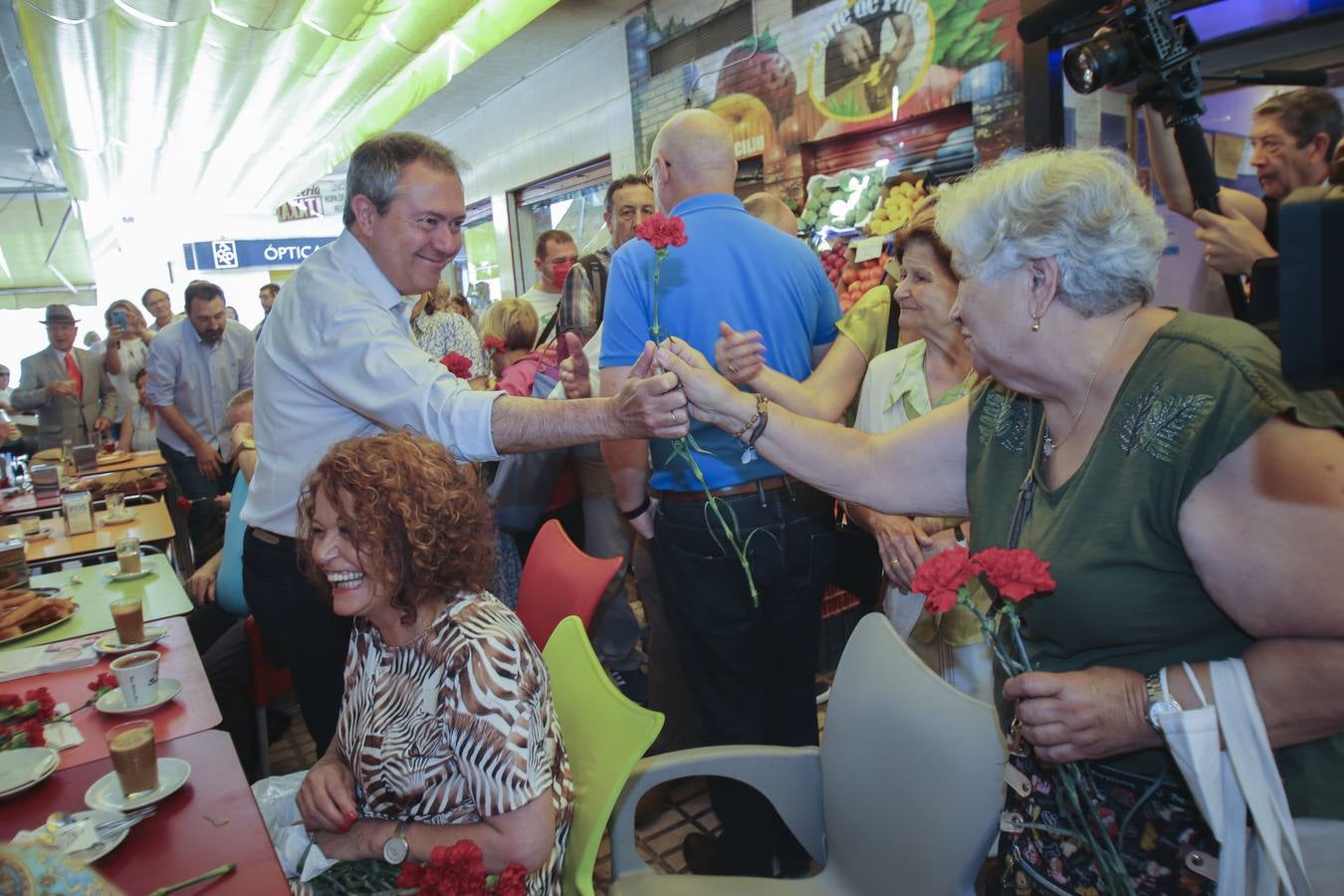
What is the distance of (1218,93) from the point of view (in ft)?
11.0

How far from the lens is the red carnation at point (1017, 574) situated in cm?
96

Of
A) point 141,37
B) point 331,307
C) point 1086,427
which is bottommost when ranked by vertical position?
point 1086,427

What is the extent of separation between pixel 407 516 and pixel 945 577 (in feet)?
3.24

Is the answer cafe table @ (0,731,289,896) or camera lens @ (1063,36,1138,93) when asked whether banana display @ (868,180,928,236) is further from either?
cafe table @ (0,731,289,896)

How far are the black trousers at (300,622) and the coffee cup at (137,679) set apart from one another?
0.33m

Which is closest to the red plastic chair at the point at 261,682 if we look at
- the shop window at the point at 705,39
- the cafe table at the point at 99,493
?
the cafe table at the point at 99,493

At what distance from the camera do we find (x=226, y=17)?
4.54 m

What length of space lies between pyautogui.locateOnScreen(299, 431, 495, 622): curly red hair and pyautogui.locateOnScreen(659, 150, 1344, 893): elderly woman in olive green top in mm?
974

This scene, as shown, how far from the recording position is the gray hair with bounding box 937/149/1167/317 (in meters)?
1.19

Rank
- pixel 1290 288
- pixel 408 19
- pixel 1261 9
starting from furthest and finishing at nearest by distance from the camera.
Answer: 1. pixel 408 19
2. pixel 1261 9
3. pixel 1290 288

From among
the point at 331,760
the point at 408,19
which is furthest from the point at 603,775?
the point at 408,19

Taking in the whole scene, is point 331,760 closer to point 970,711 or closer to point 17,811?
point 17,811

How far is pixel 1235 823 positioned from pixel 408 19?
19.9 ft

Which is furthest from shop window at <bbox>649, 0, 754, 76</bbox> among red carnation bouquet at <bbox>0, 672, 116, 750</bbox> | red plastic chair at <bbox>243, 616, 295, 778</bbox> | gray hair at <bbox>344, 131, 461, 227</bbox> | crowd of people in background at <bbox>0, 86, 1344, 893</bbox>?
red carnation bouquet at <bbox>0, 672, 116, 750</bbox>
